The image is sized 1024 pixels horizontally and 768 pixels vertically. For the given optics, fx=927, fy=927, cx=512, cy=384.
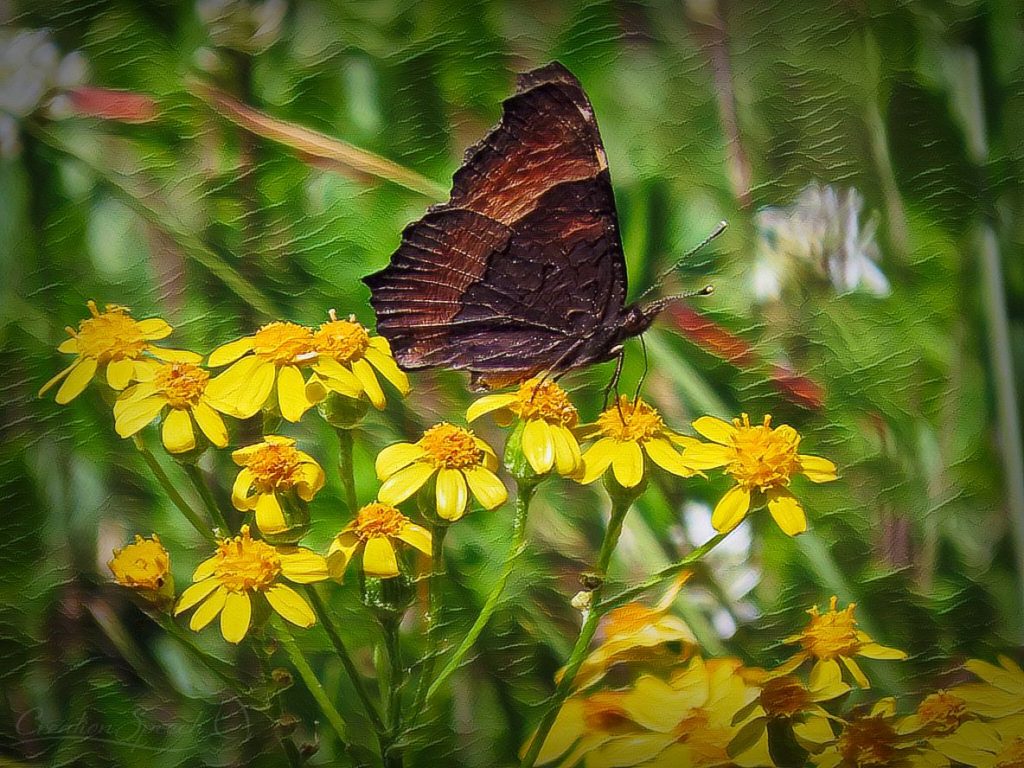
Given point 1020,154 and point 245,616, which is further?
point 1020,154

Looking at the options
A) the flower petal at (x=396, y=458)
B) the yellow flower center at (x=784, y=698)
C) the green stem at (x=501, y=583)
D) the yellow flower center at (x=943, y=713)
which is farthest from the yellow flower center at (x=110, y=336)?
the yellow flower center at (x=943, y=713)

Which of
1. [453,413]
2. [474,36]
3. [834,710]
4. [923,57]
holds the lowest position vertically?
[834,710]

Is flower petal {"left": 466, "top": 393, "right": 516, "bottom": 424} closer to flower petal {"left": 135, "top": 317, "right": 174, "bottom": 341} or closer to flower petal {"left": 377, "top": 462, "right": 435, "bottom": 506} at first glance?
flower petal {"left": 377, "top": 462, "right": 435, "bottom": 506}

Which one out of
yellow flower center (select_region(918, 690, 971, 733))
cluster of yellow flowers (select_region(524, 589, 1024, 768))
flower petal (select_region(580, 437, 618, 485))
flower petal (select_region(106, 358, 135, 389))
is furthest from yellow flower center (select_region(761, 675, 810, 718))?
flower petal (select_region(106, 358, 135, 389))

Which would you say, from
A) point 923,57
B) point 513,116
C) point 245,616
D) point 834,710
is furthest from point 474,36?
point 834,710

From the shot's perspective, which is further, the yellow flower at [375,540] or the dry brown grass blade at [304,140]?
the dry brown grass blade at [304,140]

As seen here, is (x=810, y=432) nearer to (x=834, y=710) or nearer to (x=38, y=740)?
(x=834, y=710)

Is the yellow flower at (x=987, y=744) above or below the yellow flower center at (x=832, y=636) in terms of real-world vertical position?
below

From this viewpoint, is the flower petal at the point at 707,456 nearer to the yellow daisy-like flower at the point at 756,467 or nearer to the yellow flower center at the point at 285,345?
the yellow daisy-like flower at the point at 756,467
